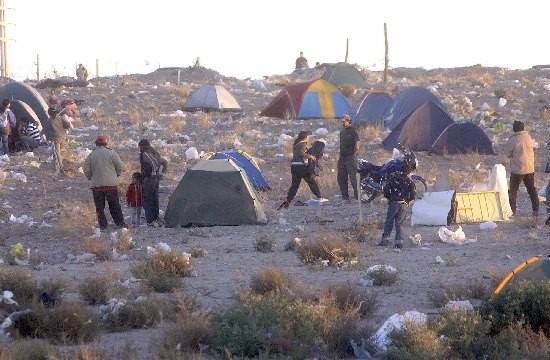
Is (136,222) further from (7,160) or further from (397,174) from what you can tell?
(7,160)

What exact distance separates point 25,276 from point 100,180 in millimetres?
5218

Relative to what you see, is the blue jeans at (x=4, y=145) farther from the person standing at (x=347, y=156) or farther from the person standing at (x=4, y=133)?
the person standing at (x=347, y=156)

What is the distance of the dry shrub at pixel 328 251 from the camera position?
12203 millimetres

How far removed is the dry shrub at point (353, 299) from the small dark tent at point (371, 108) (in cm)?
1971

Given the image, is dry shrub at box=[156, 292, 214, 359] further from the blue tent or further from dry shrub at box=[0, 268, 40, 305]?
the blue tent

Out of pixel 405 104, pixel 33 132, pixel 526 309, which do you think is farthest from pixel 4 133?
pixel 526 309

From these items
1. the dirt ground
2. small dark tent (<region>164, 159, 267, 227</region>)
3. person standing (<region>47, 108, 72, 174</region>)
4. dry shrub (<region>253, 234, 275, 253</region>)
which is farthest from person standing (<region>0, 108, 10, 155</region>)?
dry shrub (<region>253, 234, 275, 253</region>)

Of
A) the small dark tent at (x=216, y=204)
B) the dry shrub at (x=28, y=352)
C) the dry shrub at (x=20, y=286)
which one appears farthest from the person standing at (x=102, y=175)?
the dry shrub at (x=28, y=352)

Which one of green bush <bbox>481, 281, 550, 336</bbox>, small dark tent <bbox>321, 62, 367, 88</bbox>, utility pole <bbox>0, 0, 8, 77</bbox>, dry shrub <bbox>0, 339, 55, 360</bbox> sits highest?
utility pole <bbox>0, 0, 8, 77</bbox>

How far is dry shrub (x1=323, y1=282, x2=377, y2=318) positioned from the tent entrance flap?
6.19 metres

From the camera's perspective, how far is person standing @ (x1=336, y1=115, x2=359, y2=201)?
17.7 m

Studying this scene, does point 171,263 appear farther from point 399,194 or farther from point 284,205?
point 284,205

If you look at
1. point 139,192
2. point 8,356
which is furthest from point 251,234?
point 8,356

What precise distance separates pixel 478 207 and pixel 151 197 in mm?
5327
